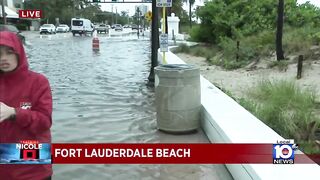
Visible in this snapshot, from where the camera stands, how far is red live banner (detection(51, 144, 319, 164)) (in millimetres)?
4328

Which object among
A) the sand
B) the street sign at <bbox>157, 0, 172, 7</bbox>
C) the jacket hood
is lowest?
the sand

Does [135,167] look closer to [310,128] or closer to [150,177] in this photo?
[150,177]

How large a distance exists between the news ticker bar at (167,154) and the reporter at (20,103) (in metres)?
0.90

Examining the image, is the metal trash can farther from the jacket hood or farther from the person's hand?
the person's hand

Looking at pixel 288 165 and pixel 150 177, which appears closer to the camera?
pixel 288 165

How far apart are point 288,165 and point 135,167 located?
230 centimetres

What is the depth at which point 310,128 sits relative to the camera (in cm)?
663

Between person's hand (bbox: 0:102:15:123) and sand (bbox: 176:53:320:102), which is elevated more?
person's hand (bbox: 0:102:15:123)

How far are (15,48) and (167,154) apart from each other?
2139mm

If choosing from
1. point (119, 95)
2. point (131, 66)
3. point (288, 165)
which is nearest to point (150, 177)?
point (288, 165)

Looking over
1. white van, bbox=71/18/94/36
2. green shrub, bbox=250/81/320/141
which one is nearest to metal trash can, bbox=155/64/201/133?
green shrub, bbox=250/81/320/141

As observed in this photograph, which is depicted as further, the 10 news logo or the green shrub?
the green shrub

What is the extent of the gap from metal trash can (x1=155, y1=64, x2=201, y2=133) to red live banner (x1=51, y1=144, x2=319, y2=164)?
2624mm

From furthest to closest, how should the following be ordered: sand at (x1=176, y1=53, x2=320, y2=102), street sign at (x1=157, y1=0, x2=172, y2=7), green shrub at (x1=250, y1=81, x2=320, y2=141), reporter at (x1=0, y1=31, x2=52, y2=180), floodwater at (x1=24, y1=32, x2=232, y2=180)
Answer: sand at (x1=176, y1=53, x2=320, y2=102)
street sign at (x1=157, y1=0, x2=172, y2=7)
green shrub at (x1=250, y1=81, x2=320, y2=141)
floodwater at (x1=24, y1=32, x2=232, y2=180)
reporter at (x1=0, y1=31, x2=52, y2=180)
